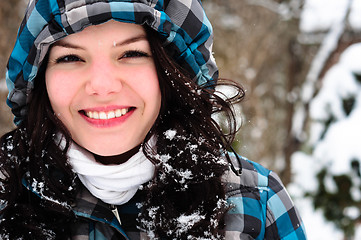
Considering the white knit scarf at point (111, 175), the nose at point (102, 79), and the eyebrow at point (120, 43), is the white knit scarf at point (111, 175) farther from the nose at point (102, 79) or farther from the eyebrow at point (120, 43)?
the eyebrow at point (120, 43)

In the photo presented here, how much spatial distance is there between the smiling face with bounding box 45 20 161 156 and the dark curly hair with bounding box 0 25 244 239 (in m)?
0.07

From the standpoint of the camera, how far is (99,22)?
1.30 m

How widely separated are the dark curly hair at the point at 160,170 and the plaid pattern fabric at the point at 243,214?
55mm

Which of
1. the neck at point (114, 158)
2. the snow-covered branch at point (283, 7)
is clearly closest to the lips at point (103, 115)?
the neck at point (114, 158)

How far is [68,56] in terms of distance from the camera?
1425mm

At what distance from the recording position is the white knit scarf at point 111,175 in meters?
1.51

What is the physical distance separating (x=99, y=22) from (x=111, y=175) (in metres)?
0.62

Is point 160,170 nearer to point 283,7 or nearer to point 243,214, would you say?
point 243,214

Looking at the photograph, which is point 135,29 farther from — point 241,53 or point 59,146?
point 241,53

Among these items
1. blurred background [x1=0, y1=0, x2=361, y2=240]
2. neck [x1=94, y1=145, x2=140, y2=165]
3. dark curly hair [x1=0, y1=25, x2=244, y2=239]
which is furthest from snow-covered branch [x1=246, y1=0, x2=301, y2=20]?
neck [x1=94, y1=145, x2=140, y2=165]

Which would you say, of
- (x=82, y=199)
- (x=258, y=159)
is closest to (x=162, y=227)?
(x=82, y=199)

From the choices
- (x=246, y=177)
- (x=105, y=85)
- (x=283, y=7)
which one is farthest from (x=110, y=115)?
(x=283, y=7)

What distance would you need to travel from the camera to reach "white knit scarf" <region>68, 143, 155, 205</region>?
4.94 feet

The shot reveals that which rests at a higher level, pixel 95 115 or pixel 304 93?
pixel 95 115
